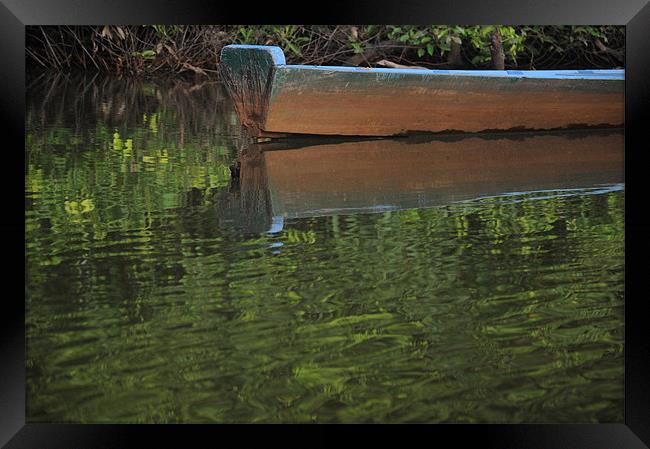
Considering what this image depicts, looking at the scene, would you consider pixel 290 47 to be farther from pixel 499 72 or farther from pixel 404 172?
pixel 404 172

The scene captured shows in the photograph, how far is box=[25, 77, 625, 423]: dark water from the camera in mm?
2420

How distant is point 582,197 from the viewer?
465 centimetres

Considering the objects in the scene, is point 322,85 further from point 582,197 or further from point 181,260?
point 181,260

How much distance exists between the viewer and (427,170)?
5.43m

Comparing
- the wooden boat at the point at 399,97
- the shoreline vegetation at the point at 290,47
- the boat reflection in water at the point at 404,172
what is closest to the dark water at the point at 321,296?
the boat reflection in water at the point at 404,172

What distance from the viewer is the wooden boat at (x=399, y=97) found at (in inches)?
242

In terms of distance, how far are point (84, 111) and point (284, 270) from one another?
4660 mm

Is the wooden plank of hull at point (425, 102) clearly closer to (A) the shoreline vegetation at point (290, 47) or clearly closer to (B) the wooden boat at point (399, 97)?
(B) the wooden boat at point (399, 97)

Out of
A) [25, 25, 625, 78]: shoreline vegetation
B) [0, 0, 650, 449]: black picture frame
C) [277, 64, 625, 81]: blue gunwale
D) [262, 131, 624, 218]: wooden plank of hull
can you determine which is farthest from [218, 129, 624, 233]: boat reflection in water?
[25, 25, 625, 78]: shoreline vegetation

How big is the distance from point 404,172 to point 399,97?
1.19m

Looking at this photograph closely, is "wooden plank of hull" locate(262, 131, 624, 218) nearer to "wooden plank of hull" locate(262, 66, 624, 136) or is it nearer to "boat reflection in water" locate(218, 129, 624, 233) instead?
"boat reflection in water" locate(218, 129, 624, 233)

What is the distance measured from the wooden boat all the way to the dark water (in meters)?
0.99

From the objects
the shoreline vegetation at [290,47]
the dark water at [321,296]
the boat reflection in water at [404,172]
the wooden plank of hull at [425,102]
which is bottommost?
the dark water at [321,296]

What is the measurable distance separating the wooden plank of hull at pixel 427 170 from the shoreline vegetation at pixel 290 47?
3.34 metres
